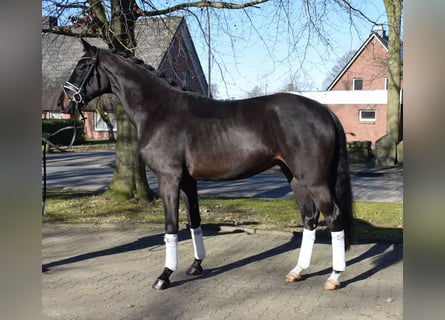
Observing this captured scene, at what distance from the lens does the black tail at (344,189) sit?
4762 millimetres

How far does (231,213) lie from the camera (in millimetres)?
9305

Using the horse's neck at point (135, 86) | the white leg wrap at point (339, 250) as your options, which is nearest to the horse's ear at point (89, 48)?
the horse's neck at point (135, 86)

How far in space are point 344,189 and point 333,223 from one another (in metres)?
0.42

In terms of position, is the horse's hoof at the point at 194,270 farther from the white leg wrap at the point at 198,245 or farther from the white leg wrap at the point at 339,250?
the white leg wrap at the point at 339,250

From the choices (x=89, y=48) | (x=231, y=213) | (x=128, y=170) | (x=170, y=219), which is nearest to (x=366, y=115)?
(x=231, y=213)

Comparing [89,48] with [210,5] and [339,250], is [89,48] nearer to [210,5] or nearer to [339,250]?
[339,250]

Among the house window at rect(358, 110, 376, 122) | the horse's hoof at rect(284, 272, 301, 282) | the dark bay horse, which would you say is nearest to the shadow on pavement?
the horse's hoof at rect(284, 272, 301, 282)

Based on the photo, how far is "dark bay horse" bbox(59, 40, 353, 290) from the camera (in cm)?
458

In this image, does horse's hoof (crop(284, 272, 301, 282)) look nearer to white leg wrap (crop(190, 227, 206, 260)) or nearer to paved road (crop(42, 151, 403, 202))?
white leg wrap (crop(190, 227, 206, 260))

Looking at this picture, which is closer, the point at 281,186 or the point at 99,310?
the point at 99,310
